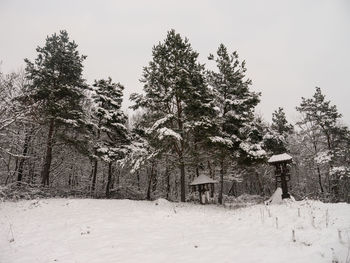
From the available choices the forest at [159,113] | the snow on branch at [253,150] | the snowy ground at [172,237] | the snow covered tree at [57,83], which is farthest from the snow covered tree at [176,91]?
the snowy ground at [172,237]

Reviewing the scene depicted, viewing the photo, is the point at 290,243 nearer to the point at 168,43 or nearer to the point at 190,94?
the point at 190,94

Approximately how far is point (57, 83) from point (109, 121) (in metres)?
5.67

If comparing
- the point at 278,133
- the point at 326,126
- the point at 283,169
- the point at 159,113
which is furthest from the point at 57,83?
the point at 326,126

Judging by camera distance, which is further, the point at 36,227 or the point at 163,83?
the point at 163,83

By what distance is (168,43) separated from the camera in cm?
1983

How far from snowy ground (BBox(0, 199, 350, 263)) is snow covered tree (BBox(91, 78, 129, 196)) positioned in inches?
382

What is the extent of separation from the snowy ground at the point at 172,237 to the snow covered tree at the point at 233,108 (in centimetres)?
824

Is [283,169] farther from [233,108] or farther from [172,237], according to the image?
[172,237]

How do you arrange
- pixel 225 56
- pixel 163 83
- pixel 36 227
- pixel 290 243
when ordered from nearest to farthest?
pixel 290 243, pixel 36 227, pixel 163 83, pixel 225 56

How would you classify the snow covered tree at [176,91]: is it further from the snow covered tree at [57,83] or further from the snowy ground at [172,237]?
the snowy ground at [172,237]

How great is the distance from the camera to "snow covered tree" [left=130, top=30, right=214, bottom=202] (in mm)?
18172

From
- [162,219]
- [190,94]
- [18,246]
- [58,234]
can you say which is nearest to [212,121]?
[190,94]

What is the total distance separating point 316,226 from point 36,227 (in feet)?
36.5

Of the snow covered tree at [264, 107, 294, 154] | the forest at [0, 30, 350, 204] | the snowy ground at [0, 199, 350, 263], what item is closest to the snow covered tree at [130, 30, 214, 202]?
the forest at [0, 30, 350, 204]
